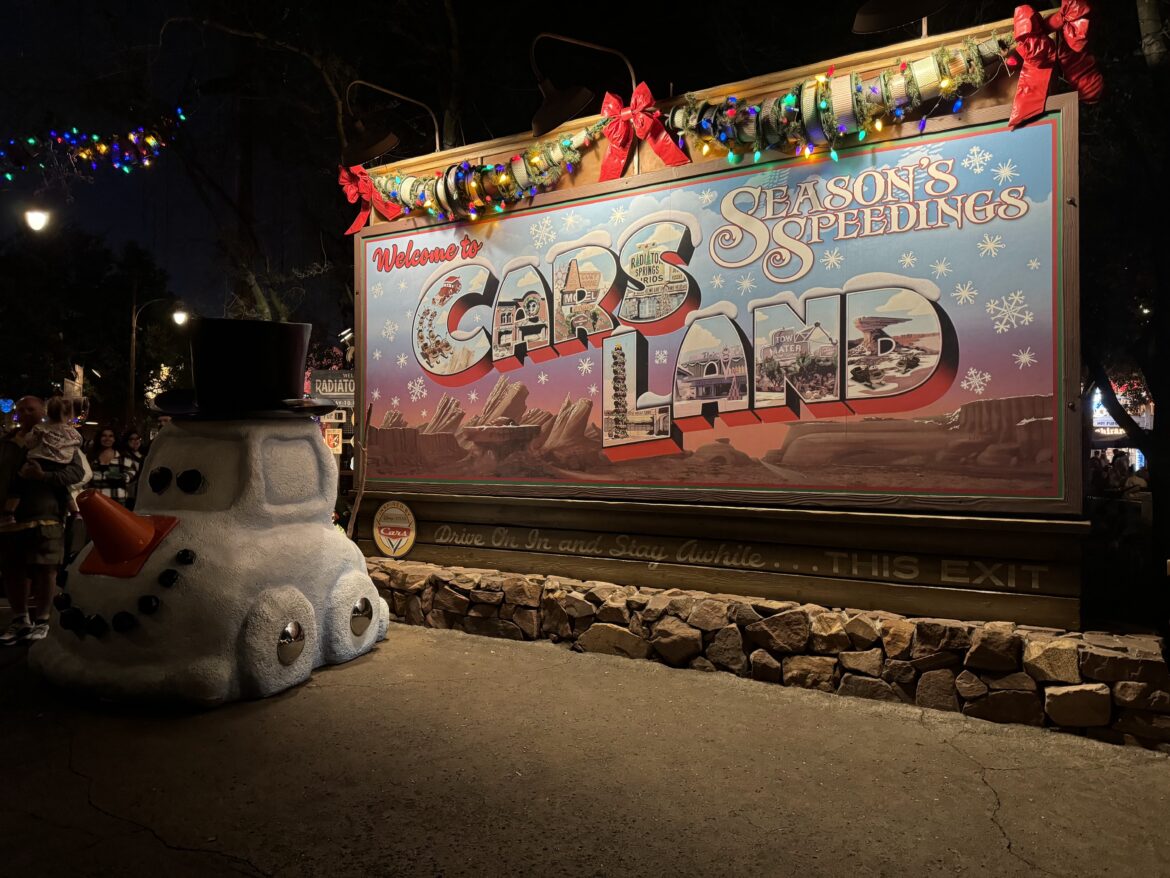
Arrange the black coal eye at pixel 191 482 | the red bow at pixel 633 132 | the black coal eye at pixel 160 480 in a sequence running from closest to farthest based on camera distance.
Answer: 1. the black coal eye at pixel 191 482
2. the black coal eye at pixel 160 480
3. the red bow at pixel 633 132

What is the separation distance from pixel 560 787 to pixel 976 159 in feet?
14.7

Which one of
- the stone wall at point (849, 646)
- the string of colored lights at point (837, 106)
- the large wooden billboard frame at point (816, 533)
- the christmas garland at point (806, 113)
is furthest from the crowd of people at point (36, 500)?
the string of colored lights at point (837, 106)

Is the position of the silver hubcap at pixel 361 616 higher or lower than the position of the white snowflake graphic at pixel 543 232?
lower

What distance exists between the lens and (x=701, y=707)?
480cm

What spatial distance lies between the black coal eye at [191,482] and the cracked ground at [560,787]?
138cm

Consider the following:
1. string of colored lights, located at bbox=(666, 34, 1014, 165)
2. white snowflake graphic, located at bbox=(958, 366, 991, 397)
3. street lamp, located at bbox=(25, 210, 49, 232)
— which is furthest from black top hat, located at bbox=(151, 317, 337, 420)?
street lamp, located at bbox=(25, 210, 49, 232)

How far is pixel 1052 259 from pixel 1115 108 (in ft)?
17.4

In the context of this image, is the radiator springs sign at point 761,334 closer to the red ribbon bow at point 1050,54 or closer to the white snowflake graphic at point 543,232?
the white snowflake graphic at point 543,232

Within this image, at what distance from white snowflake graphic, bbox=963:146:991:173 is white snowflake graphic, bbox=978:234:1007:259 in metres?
0.44

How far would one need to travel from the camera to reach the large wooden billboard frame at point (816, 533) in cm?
466

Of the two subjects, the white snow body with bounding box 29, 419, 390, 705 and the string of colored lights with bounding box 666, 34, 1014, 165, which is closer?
the white snow body with bounding box 29, 419, 390, 705

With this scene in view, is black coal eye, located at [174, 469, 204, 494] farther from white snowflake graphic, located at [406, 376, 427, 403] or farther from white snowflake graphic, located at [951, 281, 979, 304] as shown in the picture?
white snowflake graphic, located at [951, 281, 979, 304]

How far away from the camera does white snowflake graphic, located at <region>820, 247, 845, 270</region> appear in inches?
209

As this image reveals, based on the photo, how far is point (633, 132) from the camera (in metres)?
6.09
